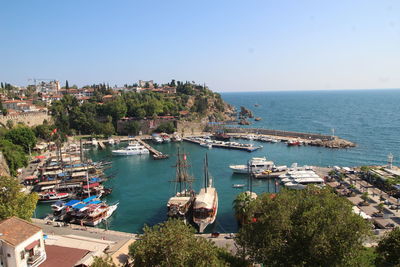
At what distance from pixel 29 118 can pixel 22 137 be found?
18030 millimetres

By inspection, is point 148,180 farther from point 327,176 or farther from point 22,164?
point 327,176

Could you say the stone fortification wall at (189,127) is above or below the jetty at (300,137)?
above

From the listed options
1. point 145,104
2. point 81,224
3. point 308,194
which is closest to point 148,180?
point 81,224

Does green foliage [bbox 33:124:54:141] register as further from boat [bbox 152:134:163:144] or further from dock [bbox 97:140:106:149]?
boat [bbox 152:134:163:144]

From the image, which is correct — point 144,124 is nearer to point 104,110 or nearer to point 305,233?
point 104,110

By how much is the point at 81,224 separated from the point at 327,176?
97.4ft

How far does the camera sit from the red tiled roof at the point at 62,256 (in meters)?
17.3

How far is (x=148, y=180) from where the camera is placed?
136ft

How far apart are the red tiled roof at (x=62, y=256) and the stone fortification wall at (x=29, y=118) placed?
5237 centimetres

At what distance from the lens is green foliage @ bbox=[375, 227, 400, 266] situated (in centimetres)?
1540

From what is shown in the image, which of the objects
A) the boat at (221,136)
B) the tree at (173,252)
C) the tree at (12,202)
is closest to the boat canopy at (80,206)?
the tree at (12,202)

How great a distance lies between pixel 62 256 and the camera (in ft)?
59.4

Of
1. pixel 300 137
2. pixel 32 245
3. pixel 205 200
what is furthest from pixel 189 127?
pixel 32 245

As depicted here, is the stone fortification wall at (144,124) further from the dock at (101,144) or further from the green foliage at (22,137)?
the green foliage at (22,137)
